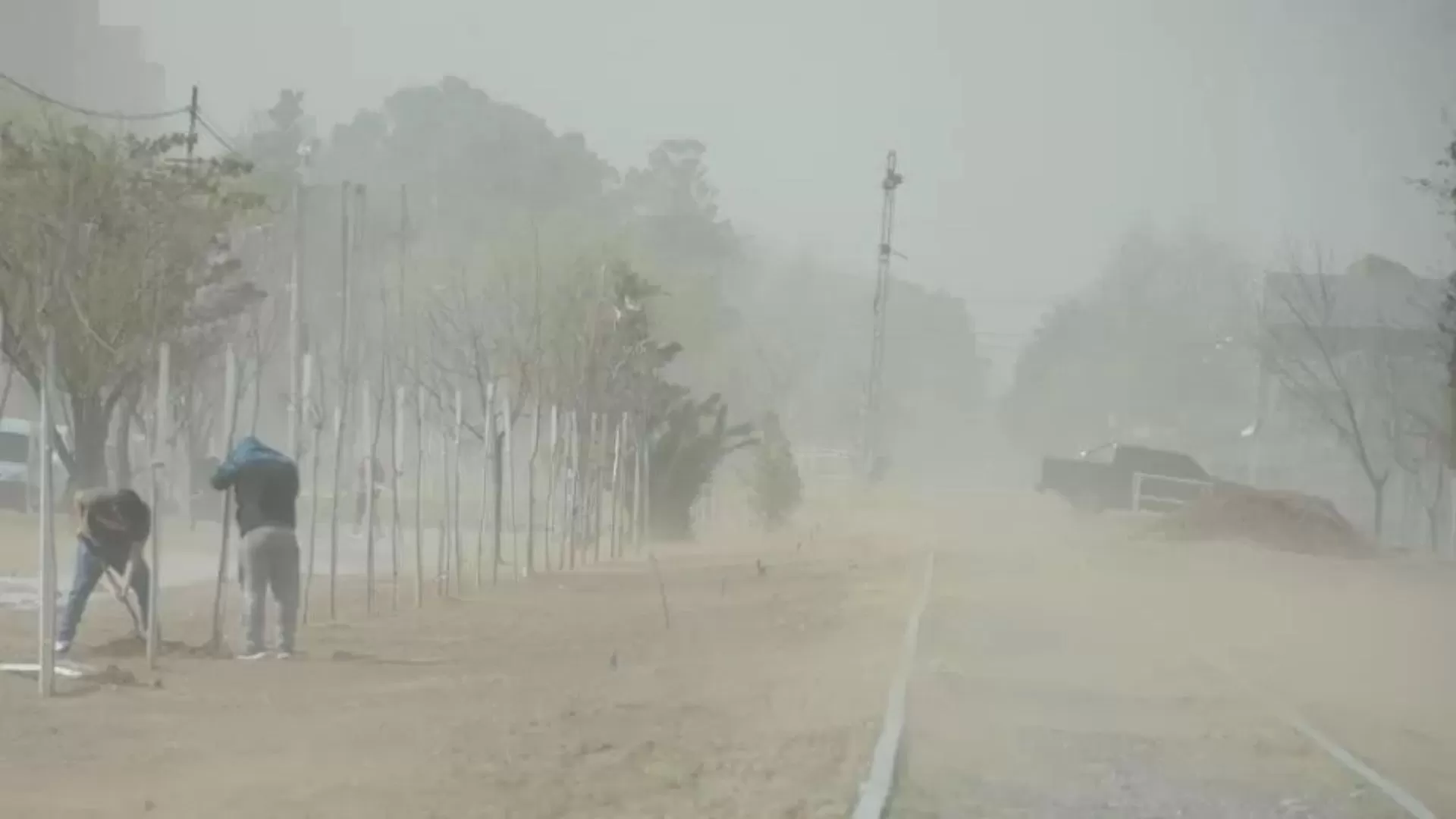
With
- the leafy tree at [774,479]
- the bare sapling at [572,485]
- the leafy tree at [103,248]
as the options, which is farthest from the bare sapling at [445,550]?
the leafy tree at [774,479]

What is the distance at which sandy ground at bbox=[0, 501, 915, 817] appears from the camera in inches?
437

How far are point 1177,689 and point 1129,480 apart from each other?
36099 mm

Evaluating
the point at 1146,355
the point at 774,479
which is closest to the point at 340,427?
the point at 774,479

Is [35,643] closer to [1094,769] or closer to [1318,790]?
[1094,769]

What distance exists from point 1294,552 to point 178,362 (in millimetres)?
20123

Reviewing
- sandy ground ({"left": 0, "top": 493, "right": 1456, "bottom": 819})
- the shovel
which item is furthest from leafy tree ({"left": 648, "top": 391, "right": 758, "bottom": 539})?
the shovel

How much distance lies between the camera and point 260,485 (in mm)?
17859

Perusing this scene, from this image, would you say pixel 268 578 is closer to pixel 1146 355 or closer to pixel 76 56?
pixel 76 56

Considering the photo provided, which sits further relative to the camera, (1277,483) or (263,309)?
(1277,483)

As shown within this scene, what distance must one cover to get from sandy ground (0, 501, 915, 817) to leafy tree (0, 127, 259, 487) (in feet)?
10.3

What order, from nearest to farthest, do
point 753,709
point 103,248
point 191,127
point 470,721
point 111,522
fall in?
point 470,721, point 753,709, point 111,522, point 103,248, point 191,127

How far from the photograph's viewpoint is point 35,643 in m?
18.8

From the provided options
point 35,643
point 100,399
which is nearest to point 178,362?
point 100,399

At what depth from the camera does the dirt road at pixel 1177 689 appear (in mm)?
12375
